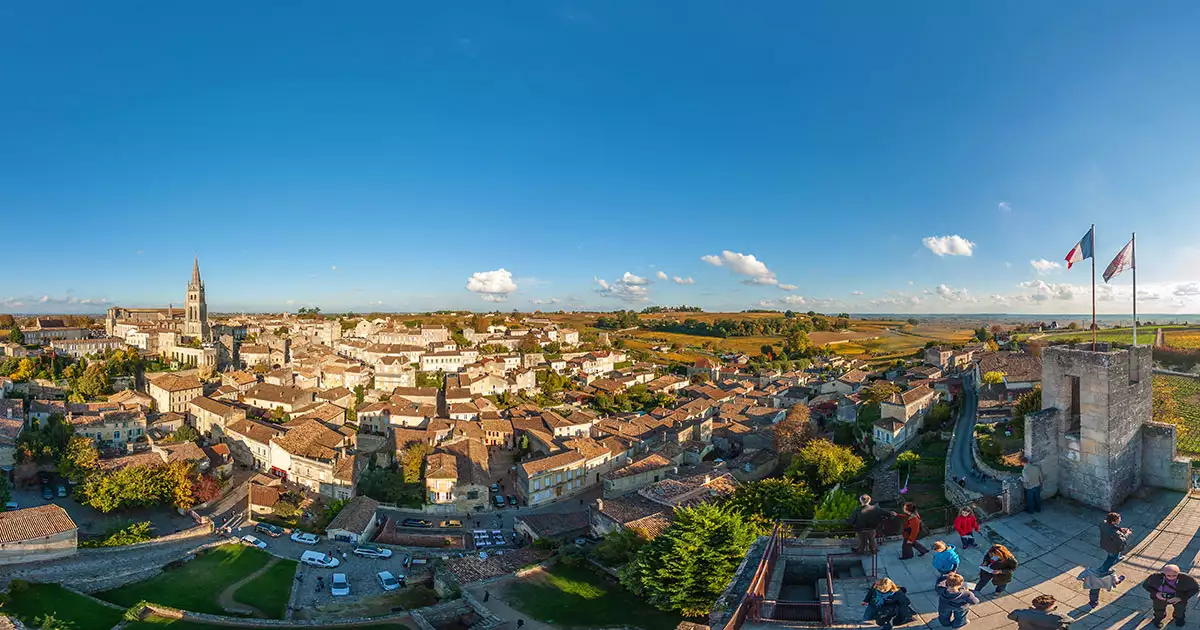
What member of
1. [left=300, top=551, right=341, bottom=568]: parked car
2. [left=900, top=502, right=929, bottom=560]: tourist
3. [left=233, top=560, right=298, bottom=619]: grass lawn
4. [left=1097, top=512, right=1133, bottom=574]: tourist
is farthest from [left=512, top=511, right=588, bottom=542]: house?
[left=1097, top=512, right=1133, bottom=574]: tourist

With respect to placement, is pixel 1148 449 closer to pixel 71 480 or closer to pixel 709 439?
pixel 709 439

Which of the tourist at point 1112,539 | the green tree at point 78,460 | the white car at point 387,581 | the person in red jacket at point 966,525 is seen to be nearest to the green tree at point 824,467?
the person in red jacket at point 966,525

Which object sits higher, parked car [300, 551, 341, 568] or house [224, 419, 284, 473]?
house [224, 419, 284, 473]

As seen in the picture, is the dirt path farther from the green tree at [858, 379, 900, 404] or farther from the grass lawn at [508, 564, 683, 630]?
the green tree at [858, 379, 900, 404]

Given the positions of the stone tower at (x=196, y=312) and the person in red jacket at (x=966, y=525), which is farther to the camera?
the stone tower at (x=196, y=312)

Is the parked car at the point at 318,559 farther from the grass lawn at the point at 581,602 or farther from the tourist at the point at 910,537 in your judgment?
the tourist at the point at 910,537
